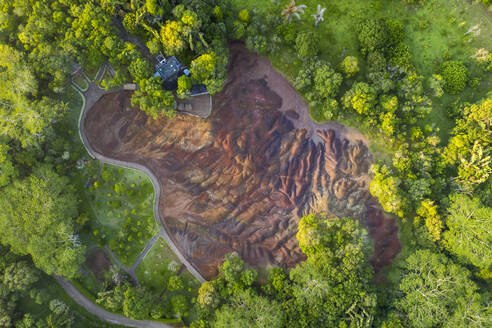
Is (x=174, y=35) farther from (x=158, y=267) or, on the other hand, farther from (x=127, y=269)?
(x=127, y=269)

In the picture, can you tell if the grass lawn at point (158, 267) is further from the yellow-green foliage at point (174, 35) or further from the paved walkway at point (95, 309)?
the yellow-green foliage at point (174, 35)

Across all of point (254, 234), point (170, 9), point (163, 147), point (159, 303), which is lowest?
point (159, 303)

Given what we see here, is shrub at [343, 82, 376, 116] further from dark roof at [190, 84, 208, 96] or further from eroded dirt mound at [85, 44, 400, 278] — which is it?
dark roof at [190, 84, 208, 96]

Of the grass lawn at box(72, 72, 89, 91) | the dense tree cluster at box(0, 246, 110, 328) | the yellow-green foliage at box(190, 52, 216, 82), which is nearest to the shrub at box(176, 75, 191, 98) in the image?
the yellow-green foliage at box(190, 52, 216, 82)

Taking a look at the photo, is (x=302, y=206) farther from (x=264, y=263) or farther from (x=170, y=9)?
(x=170, y=9)

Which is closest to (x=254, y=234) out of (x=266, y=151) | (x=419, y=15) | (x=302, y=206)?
(x=302, y=206)

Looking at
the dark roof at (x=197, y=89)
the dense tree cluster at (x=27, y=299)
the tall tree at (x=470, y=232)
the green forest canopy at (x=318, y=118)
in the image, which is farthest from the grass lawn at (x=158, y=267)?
the tall tree at (x=470, y=232)

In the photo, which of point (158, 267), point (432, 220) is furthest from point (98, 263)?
point (432, 220)
